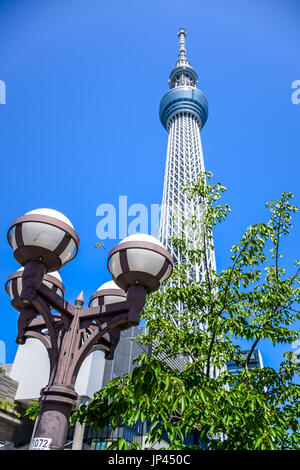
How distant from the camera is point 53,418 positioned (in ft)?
10.4

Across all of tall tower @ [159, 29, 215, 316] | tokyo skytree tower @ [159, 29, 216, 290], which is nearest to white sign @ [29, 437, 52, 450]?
tokyo skytree tower @ [159, 29, 216, 290]

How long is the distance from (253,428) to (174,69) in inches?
4597

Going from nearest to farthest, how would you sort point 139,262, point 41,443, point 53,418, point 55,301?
point 41,443
point 53,418
point 55,301
point 139,262

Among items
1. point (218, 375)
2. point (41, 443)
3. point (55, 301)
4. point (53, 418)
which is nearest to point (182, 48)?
point (218, 375)

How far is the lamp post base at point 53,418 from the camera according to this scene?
3.00m

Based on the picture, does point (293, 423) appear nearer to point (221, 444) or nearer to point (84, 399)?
point (221, 444)

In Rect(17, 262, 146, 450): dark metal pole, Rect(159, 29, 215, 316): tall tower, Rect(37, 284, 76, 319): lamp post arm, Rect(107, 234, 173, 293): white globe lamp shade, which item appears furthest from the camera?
Rect(159, 29, 215, 316): tall tower

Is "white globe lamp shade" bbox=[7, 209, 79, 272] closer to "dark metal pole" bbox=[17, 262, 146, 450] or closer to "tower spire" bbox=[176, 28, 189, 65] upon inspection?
"dark metal pole" bbox=[17, 262, 146, 450]

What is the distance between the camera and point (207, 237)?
7066 mm

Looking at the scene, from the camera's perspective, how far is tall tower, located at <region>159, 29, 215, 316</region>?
80.8 meters

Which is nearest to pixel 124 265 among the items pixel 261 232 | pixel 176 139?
pixel 261 232

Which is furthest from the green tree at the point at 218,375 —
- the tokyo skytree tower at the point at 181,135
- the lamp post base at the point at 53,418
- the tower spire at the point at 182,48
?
the tower spire at the point at 182,48

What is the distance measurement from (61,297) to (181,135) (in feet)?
305

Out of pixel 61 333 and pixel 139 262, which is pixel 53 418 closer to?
pixel 61 333
